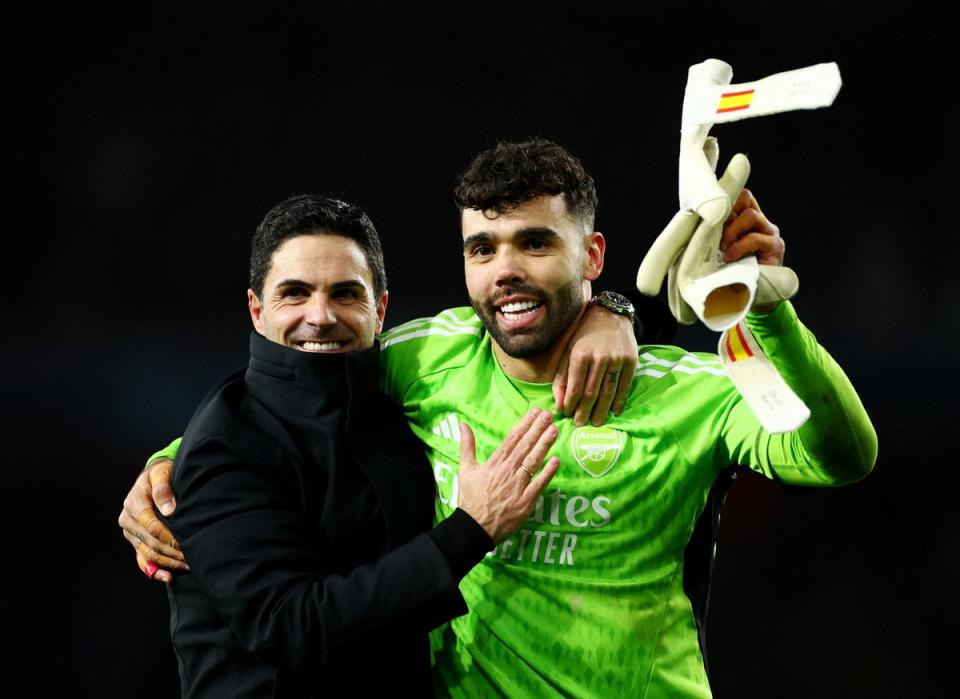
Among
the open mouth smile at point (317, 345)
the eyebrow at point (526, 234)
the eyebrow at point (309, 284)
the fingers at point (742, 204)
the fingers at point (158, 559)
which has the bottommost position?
the fingers at point (158, 559)

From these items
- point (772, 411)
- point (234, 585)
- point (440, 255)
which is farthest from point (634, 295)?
point (440, 255)

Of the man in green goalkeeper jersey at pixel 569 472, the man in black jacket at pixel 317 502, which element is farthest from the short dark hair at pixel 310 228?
the man in green goalkeeper jersey at pixel 569 472

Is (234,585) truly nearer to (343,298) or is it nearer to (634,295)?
(343,298)

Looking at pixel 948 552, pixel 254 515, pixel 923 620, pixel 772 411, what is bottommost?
pixel 923 620

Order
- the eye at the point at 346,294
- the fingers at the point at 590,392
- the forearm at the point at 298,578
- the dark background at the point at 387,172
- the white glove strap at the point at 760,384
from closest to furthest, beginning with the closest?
the white glove strap at the point at 760,384 < the forearm at the point at 298,578 < the fingers at the point at 590,392 < the eye at the point at 346,294 < the dark background at the point at 387,172

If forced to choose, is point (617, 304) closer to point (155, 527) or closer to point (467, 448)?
point (467, 448)

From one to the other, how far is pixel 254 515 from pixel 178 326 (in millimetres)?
2429

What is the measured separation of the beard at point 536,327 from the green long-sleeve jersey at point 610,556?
0.11 m

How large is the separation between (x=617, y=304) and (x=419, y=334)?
0.39 metres

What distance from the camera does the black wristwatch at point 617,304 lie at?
177cm

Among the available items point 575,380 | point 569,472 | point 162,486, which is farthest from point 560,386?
point 162,486

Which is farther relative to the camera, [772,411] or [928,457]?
[928,457]

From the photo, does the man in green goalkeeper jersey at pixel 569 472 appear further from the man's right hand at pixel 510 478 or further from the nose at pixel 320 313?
the nose at pixel 320 313

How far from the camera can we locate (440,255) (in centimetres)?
373
